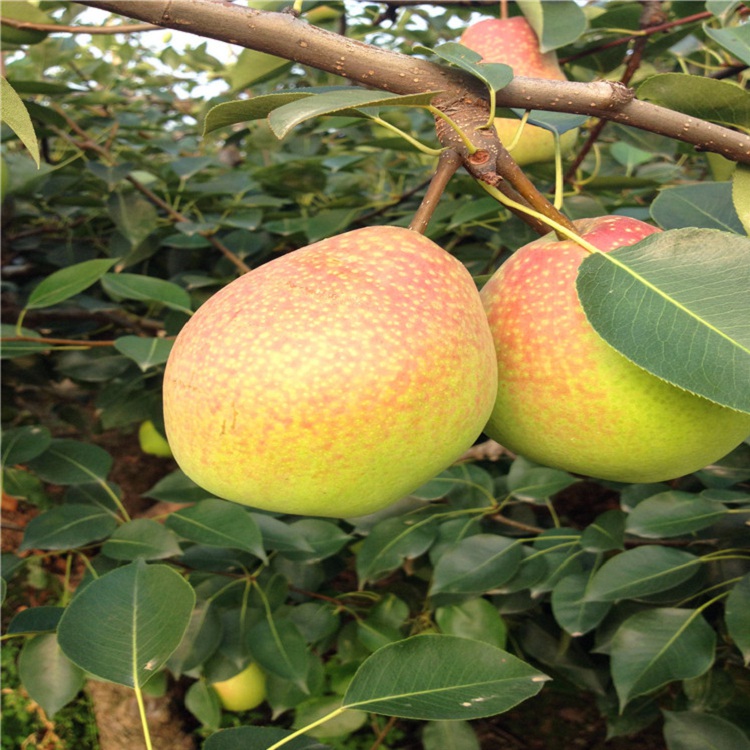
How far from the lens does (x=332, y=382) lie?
1.70ft

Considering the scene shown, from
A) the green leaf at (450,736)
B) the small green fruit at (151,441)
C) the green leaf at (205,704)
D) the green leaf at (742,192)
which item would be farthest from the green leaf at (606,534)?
the small green fruit at (151,441)

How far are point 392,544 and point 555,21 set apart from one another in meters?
0.81

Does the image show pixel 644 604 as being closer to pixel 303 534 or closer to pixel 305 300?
pixel 303 534

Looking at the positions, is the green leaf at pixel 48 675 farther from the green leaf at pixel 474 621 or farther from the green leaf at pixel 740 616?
the green leaf at pixel 740 616

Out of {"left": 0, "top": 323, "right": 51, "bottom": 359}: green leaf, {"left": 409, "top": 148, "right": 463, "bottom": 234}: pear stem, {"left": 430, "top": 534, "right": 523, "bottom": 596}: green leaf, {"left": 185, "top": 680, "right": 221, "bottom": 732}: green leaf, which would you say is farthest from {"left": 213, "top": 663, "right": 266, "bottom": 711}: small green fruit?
{"left": 409, "top": 148, "right": 463, "bottom": 234}: pear stem

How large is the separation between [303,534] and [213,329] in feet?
2.08

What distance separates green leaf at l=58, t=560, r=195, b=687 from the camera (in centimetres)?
65

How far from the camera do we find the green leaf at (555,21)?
3.70 feet

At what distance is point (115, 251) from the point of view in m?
1.54

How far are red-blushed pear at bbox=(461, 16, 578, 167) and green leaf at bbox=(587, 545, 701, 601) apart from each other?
638mm

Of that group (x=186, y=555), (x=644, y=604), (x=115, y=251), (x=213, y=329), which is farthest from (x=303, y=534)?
(x=115, y=251)

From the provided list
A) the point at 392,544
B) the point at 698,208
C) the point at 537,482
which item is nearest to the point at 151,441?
the point at 392,544

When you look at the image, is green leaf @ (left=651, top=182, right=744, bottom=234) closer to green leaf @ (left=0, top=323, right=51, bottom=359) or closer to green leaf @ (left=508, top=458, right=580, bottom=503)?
green leaf @ (left=508, top=458, right=580, bottom=503)

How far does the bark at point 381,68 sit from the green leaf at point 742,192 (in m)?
0.05
